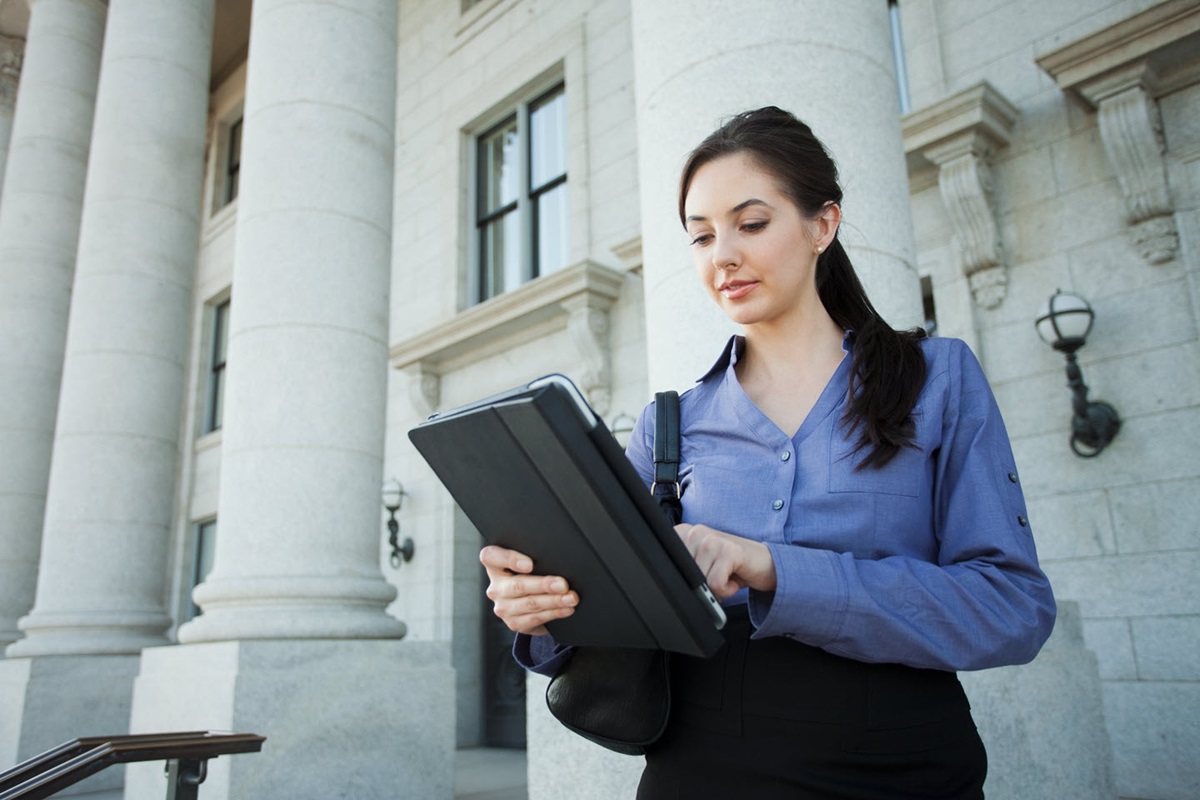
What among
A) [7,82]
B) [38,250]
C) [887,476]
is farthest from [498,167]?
[887,476]

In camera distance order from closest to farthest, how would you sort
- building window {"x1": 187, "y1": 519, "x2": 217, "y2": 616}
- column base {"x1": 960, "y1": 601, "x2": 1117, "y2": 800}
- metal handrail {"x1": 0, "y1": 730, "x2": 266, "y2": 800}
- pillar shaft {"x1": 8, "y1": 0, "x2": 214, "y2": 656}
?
column base {"x1": 960, "y1": 601, "x2": 1117, "y2": 800}, metal handrail {"x1": 0, "y1": 730, "x2": 266, "y2": 800}, pillar shaft {"x1": 8, "y1": 0, "x2": 214, "y2": 656}, building window {"x1": 187, "y1": 519, "x2": 217, "y2": 616}

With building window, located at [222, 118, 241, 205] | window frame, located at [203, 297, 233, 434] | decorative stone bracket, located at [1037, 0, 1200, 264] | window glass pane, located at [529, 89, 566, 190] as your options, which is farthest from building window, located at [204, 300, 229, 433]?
decorative stone bracket, located at [1037, 0, 1200, 264]

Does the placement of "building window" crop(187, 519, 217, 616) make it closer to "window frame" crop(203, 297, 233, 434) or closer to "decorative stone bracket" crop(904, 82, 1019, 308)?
"window frame" crop(203, 297, 233, 434)

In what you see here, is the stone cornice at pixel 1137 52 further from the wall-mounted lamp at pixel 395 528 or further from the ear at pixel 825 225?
the wall-mounted lamp at pixel 395 528

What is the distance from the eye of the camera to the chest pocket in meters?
1.46

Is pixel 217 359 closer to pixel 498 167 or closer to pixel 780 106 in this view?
pixel 498 167

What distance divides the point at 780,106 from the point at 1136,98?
4.44 m

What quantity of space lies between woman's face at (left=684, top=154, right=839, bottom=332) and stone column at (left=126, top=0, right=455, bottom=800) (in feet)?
14.9

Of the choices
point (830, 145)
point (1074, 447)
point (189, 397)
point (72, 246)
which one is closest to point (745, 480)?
point (830, 145)

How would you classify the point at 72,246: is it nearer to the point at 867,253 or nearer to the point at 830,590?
the point at 867,253

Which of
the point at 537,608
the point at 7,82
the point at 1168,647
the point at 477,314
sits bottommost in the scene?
the point at 1168,647

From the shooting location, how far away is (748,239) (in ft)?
5.32

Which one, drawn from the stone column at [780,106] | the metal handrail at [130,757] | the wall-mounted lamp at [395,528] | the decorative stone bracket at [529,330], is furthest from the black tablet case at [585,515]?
the wall-mounted lamp at [395,528]

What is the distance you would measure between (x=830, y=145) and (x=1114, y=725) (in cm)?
497
